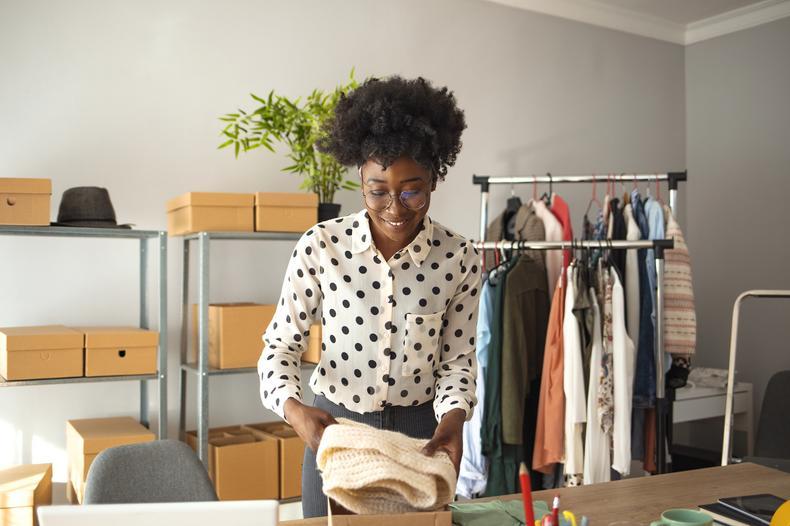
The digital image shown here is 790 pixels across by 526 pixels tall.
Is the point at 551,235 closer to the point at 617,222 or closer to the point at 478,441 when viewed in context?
the point at 617,222

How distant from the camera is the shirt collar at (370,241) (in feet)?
6.03

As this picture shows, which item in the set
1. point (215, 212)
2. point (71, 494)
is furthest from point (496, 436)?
point (71, 494)

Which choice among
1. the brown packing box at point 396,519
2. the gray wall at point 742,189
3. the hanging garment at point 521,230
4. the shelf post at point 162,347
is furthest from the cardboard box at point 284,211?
the gray wall at point 742,189

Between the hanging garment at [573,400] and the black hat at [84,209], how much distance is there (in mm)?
1839

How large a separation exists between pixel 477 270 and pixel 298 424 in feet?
2.12

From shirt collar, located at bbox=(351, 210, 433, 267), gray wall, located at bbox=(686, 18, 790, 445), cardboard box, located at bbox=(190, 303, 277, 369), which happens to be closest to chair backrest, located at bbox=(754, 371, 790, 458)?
gray wall, located at bbox=(686, 18, 790, 445)

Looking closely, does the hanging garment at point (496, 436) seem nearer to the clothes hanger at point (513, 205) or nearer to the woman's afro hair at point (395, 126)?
the clothes hanger at point (513, 205)

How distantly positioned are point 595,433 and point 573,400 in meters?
0.17

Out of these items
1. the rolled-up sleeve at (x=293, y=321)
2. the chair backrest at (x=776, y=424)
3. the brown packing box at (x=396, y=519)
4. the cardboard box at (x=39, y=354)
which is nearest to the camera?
the brown packing box at (x=396, y=519)

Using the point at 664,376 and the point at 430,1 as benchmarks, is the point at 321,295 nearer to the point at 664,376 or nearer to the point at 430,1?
the point at 664,376

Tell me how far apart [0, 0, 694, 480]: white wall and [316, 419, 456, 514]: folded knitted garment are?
7.83ft

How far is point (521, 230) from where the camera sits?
3973 mm

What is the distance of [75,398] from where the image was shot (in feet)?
10.7

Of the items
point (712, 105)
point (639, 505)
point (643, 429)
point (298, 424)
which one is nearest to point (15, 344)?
point (298, 424)
